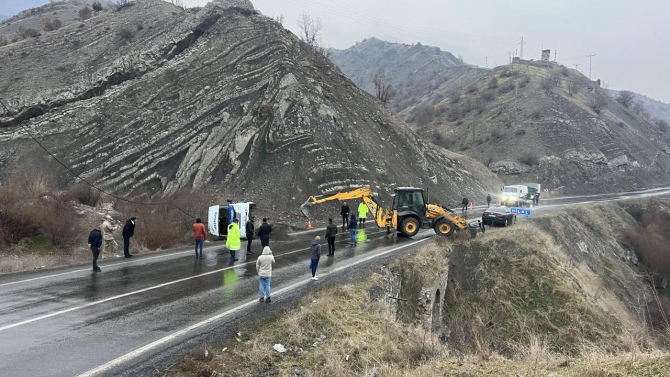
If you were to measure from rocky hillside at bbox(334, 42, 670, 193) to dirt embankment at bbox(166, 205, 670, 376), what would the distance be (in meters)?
39.5

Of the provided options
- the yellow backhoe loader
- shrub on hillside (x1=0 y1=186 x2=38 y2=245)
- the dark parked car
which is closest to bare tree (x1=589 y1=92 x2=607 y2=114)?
the dark parked car

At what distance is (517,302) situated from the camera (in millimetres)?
16906

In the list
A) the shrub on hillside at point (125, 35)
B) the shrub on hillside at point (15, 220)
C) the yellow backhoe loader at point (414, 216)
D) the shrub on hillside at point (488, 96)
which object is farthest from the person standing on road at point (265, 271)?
the shrub on hillside at point (488, 96)

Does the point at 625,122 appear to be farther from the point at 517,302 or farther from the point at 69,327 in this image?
the point at 69,327

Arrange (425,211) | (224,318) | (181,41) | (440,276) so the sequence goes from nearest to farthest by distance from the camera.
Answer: (224,318) → (440,276) → (425,211) → (181,41)

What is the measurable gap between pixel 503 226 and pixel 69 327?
23.6 m

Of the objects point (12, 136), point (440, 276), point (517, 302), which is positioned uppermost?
point (12, 136)

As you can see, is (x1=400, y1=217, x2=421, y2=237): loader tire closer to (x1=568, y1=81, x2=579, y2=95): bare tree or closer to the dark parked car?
the dark parked car

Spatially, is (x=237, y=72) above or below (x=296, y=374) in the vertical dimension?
above

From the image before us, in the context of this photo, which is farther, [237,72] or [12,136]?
[237,72]

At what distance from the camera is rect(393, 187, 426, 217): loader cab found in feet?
72.6

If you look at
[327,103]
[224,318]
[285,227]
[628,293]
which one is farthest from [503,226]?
[224,318]

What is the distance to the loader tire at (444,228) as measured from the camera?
21.5 metres

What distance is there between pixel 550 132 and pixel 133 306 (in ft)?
255
